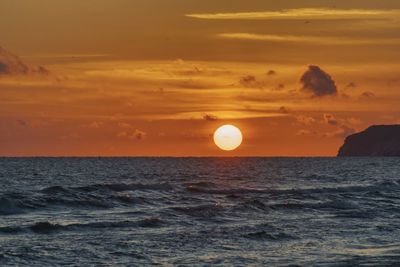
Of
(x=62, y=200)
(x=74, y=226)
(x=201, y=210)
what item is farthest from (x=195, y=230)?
(x=62, y=200)

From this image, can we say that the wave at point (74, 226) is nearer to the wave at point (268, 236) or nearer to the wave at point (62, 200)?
the wave at point (268, 236)

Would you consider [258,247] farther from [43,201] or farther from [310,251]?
[43,201]

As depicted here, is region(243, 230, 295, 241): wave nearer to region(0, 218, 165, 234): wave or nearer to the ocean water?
the ocean water

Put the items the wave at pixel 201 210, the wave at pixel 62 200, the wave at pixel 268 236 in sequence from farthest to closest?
the wave at pixel 62 200, the wave at pixel 201 210, the wave at pixel 268 236

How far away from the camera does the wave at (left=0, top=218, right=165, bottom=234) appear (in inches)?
1806

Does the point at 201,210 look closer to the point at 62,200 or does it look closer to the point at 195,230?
the point at 195,230

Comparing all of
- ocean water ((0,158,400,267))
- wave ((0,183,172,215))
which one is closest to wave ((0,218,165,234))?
ocean water ((0,158,400,267))

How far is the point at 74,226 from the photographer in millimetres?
48656

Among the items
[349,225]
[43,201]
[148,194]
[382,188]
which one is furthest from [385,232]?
[382,188]

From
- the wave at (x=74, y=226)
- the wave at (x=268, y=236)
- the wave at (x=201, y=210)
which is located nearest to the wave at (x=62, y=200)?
the wave at (x=201, y=210)

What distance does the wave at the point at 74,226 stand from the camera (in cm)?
4588

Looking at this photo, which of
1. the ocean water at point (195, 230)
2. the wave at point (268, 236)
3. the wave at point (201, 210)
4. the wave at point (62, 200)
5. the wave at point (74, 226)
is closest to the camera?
the ocean water at point (195, 230)

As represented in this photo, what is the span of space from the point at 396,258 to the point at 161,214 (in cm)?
2405

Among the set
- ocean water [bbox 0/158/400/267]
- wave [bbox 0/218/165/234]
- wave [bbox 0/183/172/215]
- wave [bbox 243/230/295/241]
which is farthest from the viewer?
wave [bbox 0/183/172/215]
